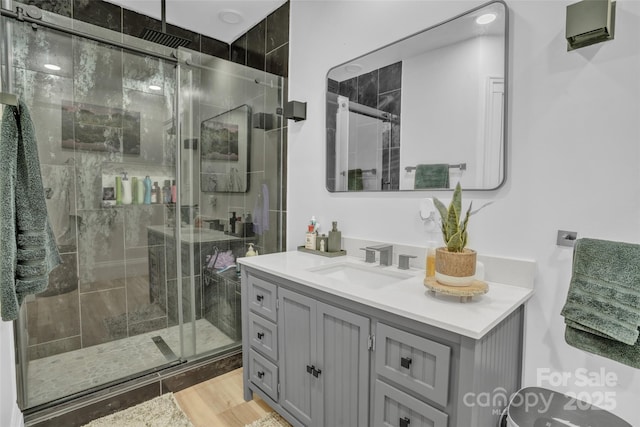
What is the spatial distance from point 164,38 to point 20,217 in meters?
1.39

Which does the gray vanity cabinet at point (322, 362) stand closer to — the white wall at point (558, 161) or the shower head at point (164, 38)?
the white wall at point (558, 161)

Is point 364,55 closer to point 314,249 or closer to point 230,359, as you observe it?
point 314,249

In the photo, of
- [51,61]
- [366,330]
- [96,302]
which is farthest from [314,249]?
[51,61]

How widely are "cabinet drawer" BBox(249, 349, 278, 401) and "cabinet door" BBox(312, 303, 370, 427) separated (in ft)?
0.95

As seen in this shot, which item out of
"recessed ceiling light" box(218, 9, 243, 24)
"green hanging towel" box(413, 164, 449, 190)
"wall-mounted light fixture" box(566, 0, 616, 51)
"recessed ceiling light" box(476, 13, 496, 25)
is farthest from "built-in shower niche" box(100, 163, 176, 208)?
"wall-mounted light fixture" box(566, 0, 616, 51)

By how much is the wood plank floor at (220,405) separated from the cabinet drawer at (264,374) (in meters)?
0.16

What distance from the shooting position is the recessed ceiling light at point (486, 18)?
1.27 metres

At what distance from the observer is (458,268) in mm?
1071

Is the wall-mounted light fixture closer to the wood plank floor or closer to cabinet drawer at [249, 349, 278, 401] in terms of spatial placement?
cabinet drawer at [249, 349, 278, 401]

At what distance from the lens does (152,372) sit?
189 centimetres

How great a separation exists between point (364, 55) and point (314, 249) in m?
1.15

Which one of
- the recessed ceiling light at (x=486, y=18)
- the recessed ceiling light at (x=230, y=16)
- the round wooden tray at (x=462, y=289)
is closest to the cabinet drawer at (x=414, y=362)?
the round wooden tray at (x=462, y=289)

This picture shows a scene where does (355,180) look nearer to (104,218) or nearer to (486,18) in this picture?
(486,18)

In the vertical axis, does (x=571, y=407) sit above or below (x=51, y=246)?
below
